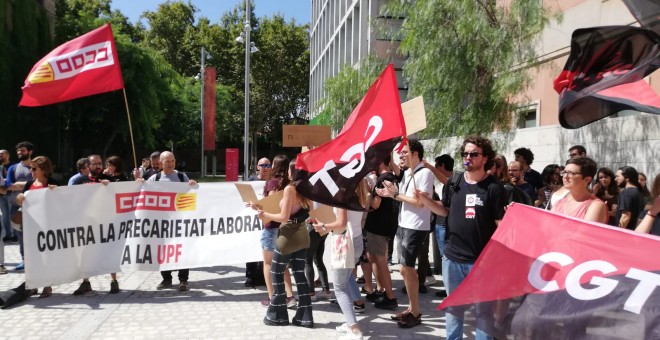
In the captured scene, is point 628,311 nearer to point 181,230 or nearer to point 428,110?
point 181,230

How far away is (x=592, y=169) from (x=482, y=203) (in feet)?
3.06

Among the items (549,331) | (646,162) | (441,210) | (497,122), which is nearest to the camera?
(549,331)

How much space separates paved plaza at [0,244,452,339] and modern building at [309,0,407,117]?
1041cm

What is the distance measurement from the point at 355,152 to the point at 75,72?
481cm

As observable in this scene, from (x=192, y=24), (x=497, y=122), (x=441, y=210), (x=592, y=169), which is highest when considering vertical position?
(x=192, y=24)

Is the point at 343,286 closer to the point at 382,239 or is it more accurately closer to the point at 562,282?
the point at 382,239

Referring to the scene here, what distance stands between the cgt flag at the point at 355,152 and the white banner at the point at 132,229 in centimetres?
291

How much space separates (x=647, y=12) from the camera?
13.8 feet

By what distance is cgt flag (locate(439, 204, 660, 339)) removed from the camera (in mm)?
2607

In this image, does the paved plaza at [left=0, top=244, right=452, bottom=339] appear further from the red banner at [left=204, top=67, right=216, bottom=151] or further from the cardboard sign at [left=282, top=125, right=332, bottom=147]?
the red banner at [left=204, top=67, right=216, bottom=151]

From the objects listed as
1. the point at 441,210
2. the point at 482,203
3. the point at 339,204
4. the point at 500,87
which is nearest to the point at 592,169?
the point at 482,203

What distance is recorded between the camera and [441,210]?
422cm

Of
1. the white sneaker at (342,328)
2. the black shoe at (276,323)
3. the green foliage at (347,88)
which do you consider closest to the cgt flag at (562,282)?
the white sneaker at (342,328)

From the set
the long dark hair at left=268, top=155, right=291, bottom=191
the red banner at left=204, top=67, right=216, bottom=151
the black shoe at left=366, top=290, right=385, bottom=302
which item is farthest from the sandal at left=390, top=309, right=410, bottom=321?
the red banner at left=204, top=67, right=216, bottom=151
